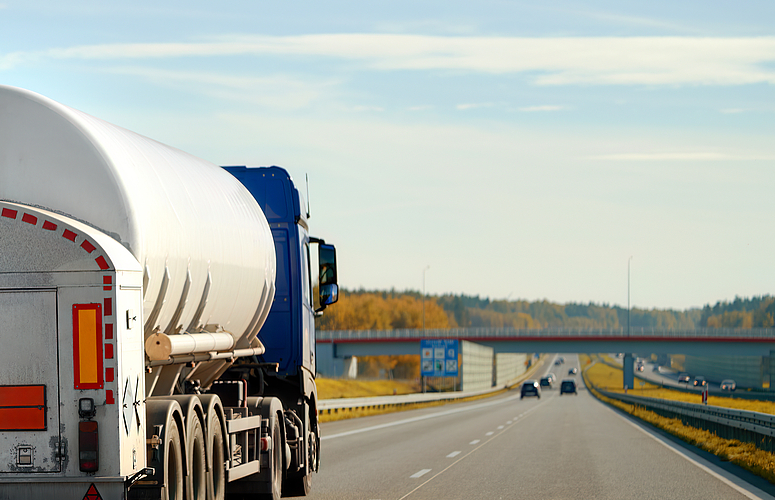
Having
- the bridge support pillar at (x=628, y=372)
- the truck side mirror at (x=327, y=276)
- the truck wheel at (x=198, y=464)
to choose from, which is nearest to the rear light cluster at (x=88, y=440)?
the truck wheel at (x=198, y=464)

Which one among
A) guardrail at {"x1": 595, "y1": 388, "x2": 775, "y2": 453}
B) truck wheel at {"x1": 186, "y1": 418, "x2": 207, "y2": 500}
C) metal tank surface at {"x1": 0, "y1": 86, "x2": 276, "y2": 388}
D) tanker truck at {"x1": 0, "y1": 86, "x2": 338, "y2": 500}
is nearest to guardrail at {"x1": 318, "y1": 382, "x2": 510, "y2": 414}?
guardrail at {"x1": 595, "y1": 388, "x2": 775, "y2": 453}

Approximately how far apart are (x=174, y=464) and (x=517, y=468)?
9.69 metres

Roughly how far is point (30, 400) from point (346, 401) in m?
33.5

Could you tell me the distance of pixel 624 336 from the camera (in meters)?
95.1

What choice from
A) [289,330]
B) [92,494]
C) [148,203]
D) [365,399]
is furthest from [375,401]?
[92,494]

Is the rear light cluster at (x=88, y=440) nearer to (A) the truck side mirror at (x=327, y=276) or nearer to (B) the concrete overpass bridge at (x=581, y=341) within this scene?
(A) the truck side mirror at (x=327, y=276)

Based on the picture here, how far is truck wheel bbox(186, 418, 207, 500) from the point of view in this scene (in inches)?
314

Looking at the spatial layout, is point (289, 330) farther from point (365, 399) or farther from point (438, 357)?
point (438, 357)

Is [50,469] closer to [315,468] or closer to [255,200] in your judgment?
[255,200]

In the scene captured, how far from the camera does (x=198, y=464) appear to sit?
8055mm

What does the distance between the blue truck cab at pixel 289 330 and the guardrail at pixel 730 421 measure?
7.58 m

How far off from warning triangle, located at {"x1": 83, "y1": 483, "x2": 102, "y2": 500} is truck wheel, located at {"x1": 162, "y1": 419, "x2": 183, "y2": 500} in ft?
2.77

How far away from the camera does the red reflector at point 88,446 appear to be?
6.30m

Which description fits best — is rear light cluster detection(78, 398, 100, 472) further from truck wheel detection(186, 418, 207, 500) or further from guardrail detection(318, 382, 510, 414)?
guardrail detection(318, 382, 510, 414)
